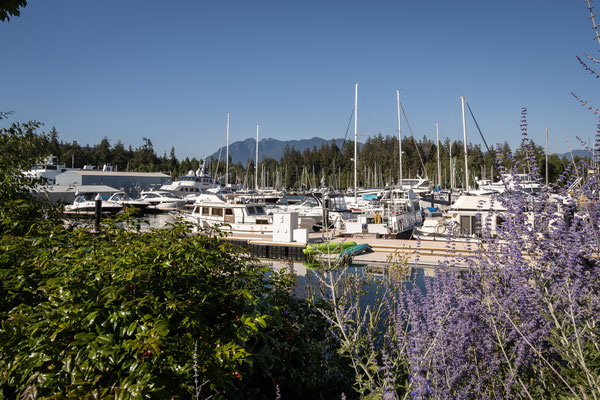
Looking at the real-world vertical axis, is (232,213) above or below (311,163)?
below

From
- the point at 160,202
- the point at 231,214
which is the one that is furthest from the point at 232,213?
the point at 160,202

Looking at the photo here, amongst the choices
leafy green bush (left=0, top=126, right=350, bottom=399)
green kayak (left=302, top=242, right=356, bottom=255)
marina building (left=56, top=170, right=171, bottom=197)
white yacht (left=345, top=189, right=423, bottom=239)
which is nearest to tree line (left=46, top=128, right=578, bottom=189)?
marina building (left=56, top=170, right=171, bottom=197)

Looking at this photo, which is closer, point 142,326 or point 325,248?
point 142,326

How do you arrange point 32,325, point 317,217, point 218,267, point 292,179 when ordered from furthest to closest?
point 292,179
point 317,217
point 218,267
point 32,325

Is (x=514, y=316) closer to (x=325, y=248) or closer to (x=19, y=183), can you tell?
(x=19, y=183)

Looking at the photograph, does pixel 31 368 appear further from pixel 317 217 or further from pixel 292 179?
pixel 292 179

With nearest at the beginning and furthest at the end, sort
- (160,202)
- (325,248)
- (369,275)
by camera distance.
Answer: (369,275)
(325,248)
(160,202)

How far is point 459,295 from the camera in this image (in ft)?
11.9

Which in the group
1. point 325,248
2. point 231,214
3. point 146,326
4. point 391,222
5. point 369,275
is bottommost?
point 369,275

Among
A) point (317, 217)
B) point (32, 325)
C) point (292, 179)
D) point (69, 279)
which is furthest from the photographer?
point (292, 179)

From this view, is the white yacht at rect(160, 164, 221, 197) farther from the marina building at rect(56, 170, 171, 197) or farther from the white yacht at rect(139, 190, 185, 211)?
the marina building at rect(56, 170, 171, 197)

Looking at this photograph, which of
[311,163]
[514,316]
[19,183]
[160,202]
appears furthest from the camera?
Result: [311,163]

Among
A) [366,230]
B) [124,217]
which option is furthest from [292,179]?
[124,217]

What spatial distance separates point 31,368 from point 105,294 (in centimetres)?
60
